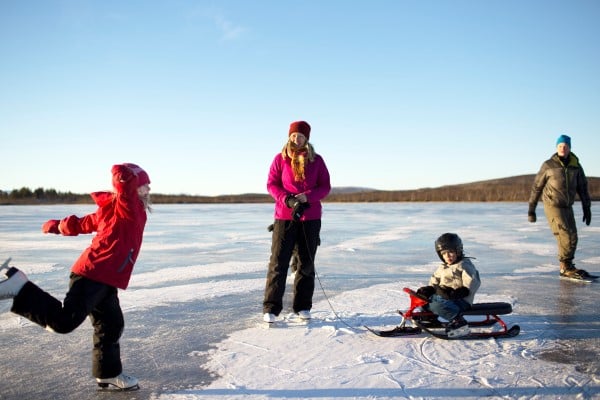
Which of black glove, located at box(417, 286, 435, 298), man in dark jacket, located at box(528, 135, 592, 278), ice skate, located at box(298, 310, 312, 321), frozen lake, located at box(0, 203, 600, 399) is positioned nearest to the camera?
Answer: frozen lake, located at box(0, 203, 600, 399)

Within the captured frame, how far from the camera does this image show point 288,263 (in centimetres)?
405

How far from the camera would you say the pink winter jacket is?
13.2 feet

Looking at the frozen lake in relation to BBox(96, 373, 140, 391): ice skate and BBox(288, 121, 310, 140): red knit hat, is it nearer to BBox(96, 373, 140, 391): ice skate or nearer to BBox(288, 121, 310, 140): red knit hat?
BBox(96, 373, 140, 391): ice skate

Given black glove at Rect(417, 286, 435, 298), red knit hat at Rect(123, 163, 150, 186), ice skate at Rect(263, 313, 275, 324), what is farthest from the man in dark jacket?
red knit hat at Rect(123, 163, 150, 186)

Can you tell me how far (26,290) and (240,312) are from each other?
212cm

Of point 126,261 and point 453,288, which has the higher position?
point 126,261

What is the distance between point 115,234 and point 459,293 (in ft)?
7.69

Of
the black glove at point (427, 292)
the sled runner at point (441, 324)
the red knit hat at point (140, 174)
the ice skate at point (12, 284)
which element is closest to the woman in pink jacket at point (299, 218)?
the sled runner at point (441, 324)

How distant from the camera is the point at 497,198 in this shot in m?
38.0

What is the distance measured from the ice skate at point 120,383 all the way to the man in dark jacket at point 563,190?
5.36 meters

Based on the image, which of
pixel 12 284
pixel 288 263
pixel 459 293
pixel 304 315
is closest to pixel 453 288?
pixel 459 293

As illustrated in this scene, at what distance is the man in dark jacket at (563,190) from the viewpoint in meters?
6.04

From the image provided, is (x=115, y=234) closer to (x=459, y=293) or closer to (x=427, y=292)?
(x=427, y=292)

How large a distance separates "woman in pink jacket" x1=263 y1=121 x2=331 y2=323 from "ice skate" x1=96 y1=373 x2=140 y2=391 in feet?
4.86
